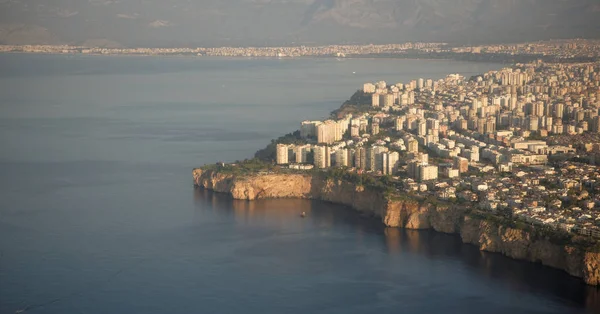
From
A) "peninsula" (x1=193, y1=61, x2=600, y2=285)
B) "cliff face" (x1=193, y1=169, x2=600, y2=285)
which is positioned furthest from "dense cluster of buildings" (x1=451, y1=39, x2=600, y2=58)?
"cliff face" (x1=193, y1=169, x2=600, y2=285)

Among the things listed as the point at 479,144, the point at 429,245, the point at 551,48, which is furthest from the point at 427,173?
the point at 551,48

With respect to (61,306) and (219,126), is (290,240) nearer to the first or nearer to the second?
(61,306)

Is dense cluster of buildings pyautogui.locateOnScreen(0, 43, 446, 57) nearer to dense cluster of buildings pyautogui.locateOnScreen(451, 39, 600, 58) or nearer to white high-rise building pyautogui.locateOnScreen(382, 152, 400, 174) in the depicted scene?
dense cluster of buildings pyautogui.locateOnScreen(451, 39, 600, 58)

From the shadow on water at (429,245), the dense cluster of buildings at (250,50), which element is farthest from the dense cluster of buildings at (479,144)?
the dense cluster of buildings at (250,50)

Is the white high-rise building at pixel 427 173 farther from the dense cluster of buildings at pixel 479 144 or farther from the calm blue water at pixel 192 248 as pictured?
the calm blue water at pixel 192 248

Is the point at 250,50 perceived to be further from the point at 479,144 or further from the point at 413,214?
the point at 413,214

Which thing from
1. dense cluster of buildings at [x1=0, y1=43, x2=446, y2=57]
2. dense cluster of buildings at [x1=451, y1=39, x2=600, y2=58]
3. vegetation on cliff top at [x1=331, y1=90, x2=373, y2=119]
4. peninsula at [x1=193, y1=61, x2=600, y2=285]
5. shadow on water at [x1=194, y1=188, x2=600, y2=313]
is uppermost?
dense cluster of buildings at [x1=0, y1=43, x2=446, y2=57]
